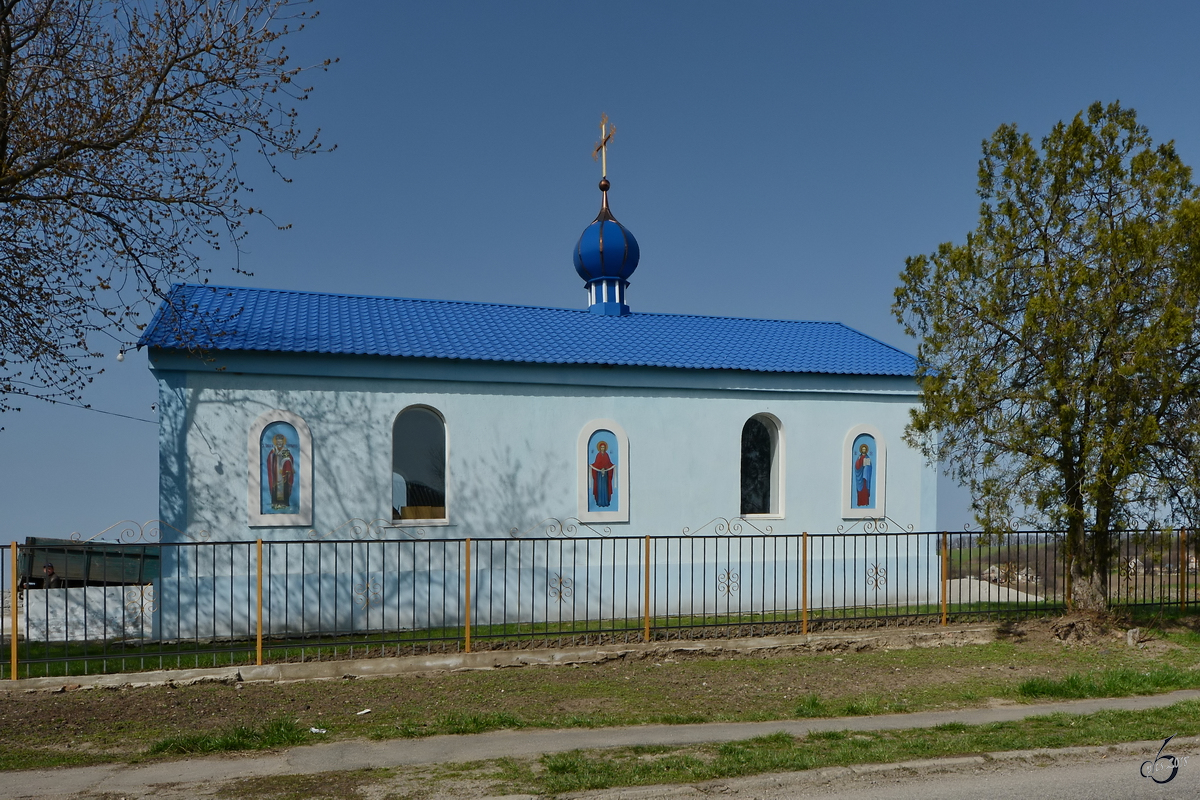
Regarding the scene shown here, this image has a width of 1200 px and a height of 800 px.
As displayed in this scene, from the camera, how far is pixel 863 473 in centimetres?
1584

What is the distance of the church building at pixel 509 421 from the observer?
41.2ft

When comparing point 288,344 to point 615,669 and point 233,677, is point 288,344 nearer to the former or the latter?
point 233,677

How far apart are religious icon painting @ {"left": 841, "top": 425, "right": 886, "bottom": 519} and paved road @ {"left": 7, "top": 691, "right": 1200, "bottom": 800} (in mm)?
7122

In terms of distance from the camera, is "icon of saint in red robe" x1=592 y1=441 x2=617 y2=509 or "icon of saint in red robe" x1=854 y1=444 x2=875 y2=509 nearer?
"icon of saint in red robe" x1=592 y1=441 x2=617 y2=509

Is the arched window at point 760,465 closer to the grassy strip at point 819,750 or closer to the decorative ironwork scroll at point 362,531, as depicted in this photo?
the decorative ironwork scroll at point 362,531

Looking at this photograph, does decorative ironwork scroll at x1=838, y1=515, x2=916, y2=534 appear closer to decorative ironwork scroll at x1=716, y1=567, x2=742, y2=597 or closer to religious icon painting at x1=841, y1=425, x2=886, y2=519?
religious icon painting at x1=841, y1=425, x2=886, y2=519

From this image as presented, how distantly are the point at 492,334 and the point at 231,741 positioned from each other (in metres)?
8.69

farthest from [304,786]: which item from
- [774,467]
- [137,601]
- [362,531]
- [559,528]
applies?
[774,467]

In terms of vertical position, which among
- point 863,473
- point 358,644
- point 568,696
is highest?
point 863,473

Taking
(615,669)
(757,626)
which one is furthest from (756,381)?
(615,669)

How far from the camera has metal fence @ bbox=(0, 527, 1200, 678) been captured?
10.9 m

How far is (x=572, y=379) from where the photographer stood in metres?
14.4

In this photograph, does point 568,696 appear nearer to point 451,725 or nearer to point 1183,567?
point 451,725

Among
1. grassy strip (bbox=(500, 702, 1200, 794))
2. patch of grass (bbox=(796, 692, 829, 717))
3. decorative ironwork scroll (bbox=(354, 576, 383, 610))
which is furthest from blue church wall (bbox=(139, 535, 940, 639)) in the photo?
grassy strip (bbox=(500, 702, 1200, 794))
